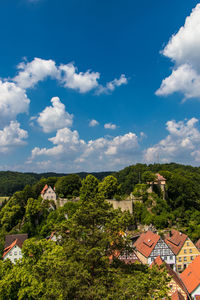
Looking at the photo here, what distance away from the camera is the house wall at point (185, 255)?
31.6 m

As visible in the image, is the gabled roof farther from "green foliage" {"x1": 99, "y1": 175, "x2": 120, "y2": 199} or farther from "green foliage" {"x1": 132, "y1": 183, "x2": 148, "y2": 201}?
"green foliage" {"x1": 132, "y1": 183, "x2": 148, "y2": 201}

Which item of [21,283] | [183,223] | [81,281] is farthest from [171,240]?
[81,281]

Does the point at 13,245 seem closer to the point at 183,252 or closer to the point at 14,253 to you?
the point at 14,253

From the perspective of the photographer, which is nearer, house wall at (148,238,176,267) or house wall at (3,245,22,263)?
house wall at (148,238,176,267)

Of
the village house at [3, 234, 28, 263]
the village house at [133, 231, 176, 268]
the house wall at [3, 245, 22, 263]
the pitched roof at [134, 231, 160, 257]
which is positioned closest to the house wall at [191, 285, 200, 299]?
the village house at [133, 231, 176, 268]

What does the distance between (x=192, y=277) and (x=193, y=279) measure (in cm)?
41

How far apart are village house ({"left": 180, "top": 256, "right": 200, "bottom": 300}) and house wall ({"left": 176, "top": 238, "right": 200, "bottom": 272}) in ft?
22.0

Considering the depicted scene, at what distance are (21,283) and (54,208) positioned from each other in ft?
115

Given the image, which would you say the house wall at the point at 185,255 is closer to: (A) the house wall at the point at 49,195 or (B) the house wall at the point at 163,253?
(B) the house wall at the point at 163,253

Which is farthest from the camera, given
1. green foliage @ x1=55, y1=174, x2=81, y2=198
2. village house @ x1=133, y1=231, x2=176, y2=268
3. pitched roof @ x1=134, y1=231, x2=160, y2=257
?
green foliage @ x1=55, y1=174, x2=81, y2=198

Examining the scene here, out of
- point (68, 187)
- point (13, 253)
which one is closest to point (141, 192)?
point (68, 187)

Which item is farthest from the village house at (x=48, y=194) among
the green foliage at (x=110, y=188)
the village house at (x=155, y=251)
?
the village house at (x=155, y=251)

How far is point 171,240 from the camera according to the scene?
34.0 metres

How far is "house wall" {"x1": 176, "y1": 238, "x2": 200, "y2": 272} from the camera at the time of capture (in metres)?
31.6
